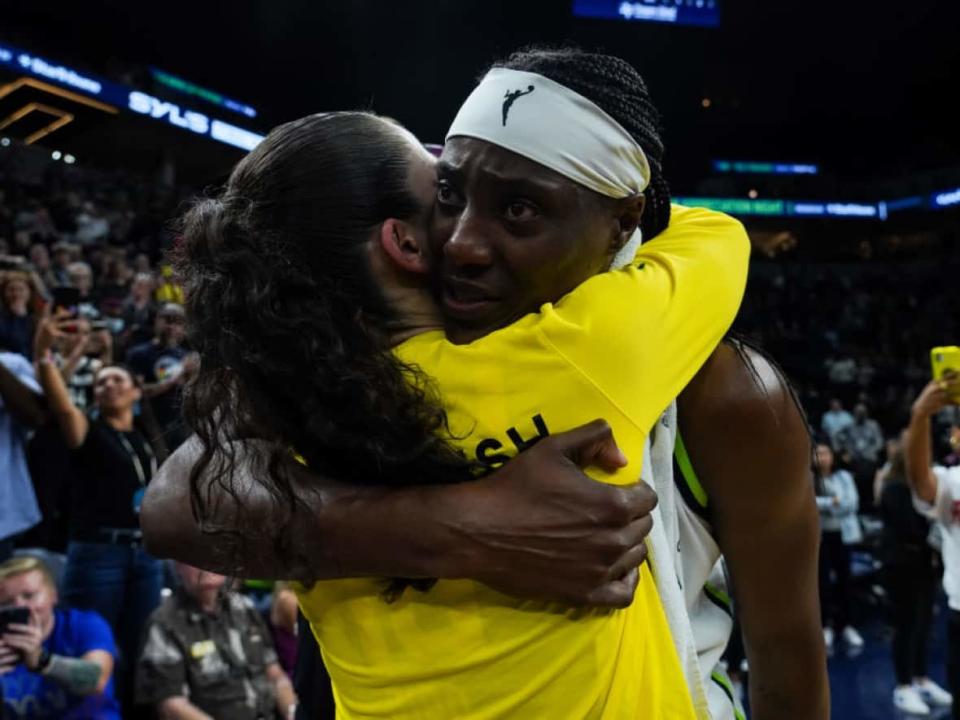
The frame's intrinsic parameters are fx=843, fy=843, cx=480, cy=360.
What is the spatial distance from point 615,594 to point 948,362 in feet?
9.95

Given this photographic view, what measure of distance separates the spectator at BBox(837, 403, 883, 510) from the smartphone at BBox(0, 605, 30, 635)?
1004 centimetres

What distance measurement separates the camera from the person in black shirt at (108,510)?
11.9 ft

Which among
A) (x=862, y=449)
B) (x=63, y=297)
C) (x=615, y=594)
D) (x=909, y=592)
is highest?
(x=615, y=594)

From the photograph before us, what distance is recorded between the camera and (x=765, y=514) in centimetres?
106

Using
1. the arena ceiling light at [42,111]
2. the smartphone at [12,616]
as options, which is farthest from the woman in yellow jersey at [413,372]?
the arena ceiling light at [42,111]

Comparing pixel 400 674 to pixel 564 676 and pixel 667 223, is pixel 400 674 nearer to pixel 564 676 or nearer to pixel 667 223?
pixel 564 676

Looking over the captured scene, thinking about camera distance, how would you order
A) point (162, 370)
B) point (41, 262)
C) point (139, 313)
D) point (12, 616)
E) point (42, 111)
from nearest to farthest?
point (12, 616)
point (162, 370)
point (139, 313)
point (41, 262)
point (42, 111)

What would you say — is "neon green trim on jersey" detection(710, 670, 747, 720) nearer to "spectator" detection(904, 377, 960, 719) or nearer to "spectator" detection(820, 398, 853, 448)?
"spectator" detection(904, 377, 960, 719)

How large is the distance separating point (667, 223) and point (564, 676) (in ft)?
1.97

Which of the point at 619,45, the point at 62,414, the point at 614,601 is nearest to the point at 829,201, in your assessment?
the point at 619,45

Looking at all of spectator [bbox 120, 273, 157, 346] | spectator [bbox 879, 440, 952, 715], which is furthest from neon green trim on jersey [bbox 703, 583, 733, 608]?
spectator [bbox 120, 273, 157, 346]

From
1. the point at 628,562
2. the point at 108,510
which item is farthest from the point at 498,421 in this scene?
the point at 108,510

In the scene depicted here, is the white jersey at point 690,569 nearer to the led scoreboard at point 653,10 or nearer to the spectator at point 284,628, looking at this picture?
the spectator at point 284,628

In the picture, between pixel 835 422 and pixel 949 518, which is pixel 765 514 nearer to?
pixel 949 518
